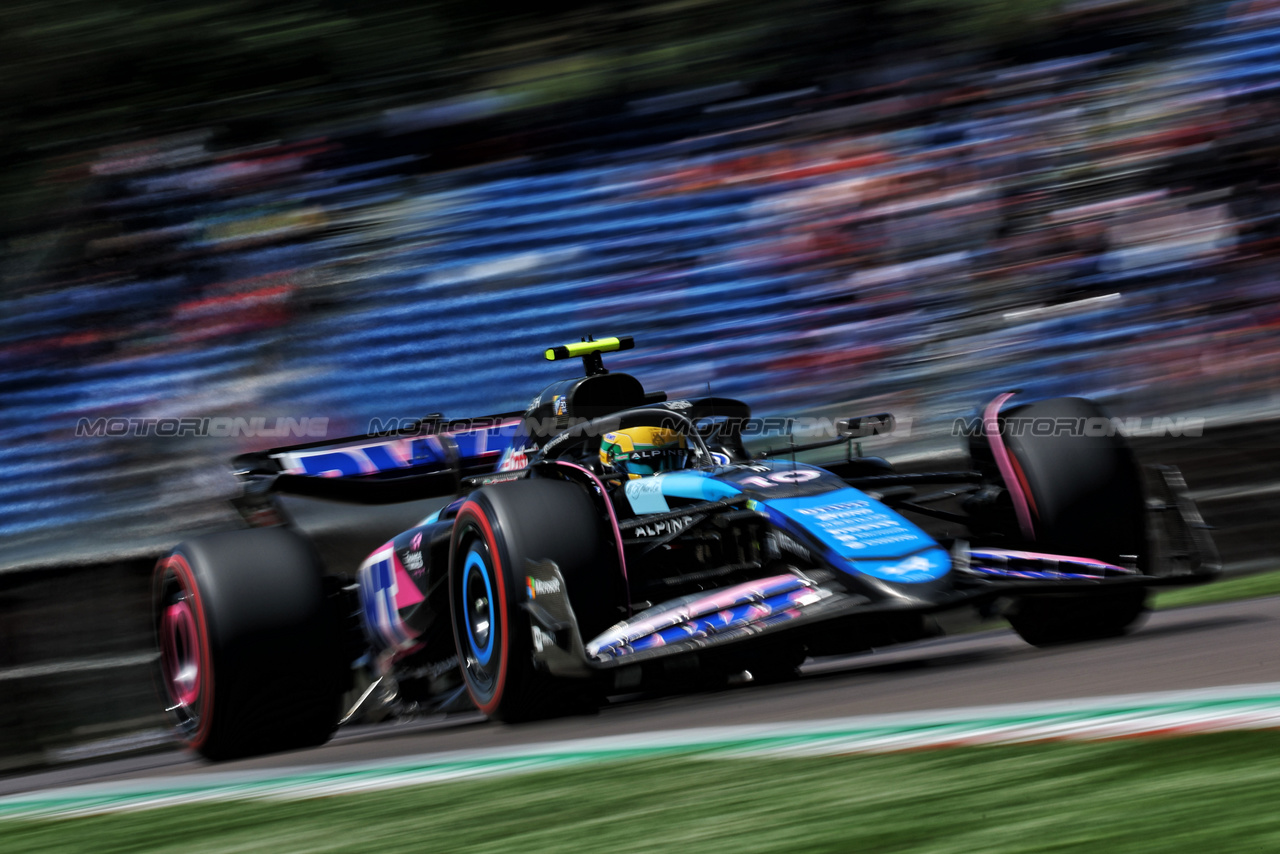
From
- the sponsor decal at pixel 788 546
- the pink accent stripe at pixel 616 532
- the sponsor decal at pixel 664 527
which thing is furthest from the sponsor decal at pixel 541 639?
the sponsor decal at pixel 788 546

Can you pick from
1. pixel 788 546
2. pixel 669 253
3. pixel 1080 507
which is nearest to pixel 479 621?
pixel 788 546

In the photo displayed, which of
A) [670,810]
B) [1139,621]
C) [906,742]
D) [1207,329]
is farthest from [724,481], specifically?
[1207,329]

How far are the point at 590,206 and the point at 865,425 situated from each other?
3.48 metres

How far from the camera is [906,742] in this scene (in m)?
3.41

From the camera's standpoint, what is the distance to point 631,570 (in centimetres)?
552

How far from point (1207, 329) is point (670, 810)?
627cm

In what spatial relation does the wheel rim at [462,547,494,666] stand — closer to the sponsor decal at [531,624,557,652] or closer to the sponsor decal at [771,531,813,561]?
the sponsor decal at [531,624,557,652]

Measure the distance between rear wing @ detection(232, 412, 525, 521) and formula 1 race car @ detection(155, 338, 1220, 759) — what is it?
2 centimetres

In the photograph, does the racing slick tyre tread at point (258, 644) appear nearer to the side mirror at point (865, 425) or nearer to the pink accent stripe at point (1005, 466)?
the side mirror at point (865, 425)

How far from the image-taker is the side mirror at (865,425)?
18.8ft

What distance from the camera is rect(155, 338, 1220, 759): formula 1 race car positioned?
15.8 ft

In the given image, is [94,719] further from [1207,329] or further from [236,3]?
[1207,329]

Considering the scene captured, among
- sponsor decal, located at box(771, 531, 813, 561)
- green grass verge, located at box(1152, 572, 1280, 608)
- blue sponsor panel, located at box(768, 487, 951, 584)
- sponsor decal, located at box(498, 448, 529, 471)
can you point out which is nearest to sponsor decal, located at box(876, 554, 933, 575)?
blue sponsor panel, located at box(768, 487, 951, 584)

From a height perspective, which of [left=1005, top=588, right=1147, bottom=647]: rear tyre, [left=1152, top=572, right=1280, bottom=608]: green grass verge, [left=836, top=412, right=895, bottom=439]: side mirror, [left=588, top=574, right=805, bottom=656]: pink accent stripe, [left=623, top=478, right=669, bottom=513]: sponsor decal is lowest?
[left=1152, top=572, right=1280, bottom=608]: green grass verge
